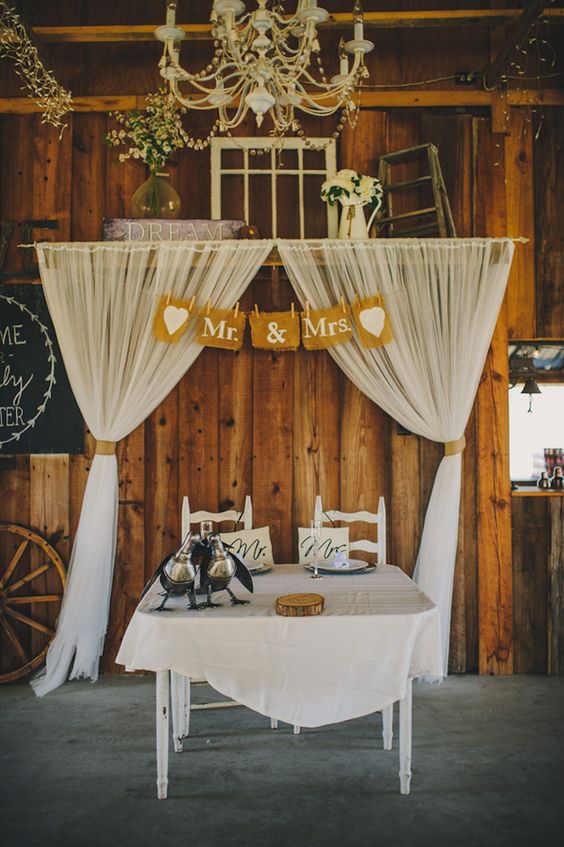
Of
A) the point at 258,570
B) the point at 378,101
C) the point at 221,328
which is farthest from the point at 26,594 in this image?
the point at 378,101

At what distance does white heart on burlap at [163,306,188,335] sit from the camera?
3.60 metres

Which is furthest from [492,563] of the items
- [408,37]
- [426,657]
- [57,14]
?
[57,14]

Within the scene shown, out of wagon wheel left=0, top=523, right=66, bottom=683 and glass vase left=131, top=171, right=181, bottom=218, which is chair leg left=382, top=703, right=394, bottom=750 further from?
glass vase left=131, top=171, right=181, bottom=218

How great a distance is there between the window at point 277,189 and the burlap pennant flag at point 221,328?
0.60 m

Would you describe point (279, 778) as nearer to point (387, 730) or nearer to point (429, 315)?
point (387, 730)

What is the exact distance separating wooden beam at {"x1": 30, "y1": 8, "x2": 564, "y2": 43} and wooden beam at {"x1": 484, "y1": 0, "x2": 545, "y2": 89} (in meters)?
0.16

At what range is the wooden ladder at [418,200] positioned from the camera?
374 cm

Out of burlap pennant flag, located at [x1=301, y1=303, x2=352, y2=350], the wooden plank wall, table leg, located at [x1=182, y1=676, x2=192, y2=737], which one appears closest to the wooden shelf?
the wooden plank wall

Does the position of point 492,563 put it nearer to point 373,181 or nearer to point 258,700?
point 258,700

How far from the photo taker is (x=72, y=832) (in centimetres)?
234

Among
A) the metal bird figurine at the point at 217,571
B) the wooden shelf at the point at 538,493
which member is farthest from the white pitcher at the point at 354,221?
the metal bird figurine at the point at 217,571

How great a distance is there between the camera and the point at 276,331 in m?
3.71

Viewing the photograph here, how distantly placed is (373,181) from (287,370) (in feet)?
3.63

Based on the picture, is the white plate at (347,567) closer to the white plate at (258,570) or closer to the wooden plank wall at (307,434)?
the white plate at (258,570)
